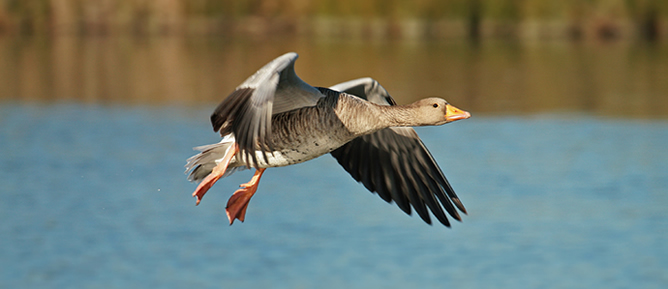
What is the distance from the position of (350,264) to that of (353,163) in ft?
41.6

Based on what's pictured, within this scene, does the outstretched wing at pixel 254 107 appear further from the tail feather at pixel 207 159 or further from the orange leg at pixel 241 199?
the orange leg at pixel 241 199

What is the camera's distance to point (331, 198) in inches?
1069

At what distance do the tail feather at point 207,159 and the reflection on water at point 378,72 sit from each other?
29699 mm

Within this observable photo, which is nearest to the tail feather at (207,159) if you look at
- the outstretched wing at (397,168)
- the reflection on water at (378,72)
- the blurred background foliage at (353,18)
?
the outstretched wing at (397,168)

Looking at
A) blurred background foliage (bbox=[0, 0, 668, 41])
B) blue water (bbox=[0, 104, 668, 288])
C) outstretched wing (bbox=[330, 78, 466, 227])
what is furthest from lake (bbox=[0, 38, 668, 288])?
blurred background foliage (bbox=[0, 0, 668, 41])

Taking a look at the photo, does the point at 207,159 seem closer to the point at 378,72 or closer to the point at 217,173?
the point at 217,173

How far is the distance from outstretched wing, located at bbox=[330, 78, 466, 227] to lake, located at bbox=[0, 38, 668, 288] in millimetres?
11074

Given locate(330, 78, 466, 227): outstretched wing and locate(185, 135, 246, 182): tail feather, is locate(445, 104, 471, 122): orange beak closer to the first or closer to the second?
locate(330, 78, 466, 227): outstretched wing

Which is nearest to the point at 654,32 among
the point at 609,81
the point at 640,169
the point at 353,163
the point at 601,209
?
the point at 609,81

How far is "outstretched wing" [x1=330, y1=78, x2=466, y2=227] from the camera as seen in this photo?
9.62 m

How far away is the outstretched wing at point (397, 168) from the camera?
962 centimetres

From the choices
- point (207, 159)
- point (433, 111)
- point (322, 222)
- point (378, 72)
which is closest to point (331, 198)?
point (322, 222)

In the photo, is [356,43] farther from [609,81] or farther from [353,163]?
[353,163]

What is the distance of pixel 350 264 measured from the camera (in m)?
22.4
